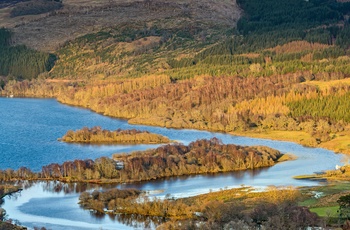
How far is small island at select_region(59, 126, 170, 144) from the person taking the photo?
4781 inches

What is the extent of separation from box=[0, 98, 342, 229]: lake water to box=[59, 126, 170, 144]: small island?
2.29 meters

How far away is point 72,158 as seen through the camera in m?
109

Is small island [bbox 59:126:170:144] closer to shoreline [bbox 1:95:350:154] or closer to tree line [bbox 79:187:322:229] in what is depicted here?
shoreline [bbox 1:95:350:154]

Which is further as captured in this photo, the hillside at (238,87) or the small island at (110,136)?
the hillside at (238,87)

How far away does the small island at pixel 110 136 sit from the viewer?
121m

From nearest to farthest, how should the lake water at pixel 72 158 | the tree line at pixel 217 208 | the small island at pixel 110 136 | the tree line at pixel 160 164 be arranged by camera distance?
the tree line at pixel 217 208
the lake water at pixel 72 158
the tree line at pixel 160 164
the small island at pixel 110 136

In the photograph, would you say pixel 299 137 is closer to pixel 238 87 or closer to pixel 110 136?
pixel 110 136

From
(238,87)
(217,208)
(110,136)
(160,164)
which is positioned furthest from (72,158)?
(238,87)

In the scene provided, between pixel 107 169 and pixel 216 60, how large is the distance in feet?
272

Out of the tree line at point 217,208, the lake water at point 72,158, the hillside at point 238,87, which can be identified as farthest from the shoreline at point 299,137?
the tree line at point 217,208

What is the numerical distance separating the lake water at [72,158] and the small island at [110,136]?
229 centimetres

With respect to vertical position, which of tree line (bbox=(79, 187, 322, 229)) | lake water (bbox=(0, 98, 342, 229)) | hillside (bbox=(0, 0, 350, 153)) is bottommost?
tree line (bbox=(79, 187, 322, 229))

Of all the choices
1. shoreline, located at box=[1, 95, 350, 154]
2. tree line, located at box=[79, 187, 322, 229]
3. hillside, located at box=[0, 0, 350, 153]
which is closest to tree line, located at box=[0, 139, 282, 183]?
tree line, located at box=[79, 187, 322, 229]

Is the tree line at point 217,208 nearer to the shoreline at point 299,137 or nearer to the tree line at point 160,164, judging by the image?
the tree line at point 160,164
